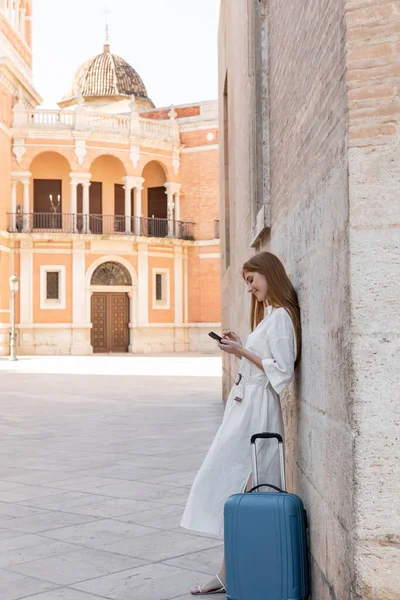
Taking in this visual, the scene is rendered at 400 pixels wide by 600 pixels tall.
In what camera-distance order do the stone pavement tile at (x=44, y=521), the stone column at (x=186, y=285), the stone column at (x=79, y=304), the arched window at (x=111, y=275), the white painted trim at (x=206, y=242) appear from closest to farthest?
the stone pavement tile at (x=44, y=521) < the stone column at (x=79, y=304) < the arched window at (x=111, y=275) < the white painted trim at (x=206, y=242) < the stone column at (x=186, y=285)

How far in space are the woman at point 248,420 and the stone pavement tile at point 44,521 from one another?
1.91 metres

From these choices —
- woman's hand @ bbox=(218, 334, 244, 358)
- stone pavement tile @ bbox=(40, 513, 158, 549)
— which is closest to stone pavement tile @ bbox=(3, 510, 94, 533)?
stone pavement tile @ bbox=(40, 513, 158, 549)

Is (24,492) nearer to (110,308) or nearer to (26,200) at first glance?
(110,308)

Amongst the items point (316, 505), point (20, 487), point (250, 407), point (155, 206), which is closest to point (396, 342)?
point (316, 505)

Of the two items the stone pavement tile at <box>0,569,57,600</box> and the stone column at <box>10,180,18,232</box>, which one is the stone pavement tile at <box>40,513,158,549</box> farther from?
the stone column at <box>10,180,18,232</box>

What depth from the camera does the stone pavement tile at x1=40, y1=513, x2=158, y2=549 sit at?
230 inches

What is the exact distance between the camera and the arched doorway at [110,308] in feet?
138

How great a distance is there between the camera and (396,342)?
3264 millimetres

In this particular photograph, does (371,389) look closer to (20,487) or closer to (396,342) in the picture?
(396,342)

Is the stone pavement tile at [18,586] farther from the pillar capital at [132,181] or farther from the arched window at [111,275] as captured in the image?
the pillar capital at [132,181]

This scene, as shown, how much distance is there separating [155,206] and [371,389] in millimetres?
42691

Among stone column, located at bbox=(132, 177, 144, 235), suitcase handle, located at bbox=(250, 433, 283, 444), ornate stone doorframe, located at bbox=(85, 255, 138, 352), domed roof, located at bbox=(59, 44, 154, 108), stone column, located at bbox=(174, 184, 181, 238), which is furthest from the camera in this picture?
domed roof, located at bbox=(59, 44, 154, 108)

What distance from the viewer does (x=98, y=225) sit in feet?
143

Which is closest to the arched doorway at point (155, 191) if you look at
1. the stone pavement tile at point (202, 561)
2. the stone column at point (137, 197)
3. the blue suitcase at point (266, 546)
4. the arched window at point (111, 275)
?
the stone column at point (137, 197)
